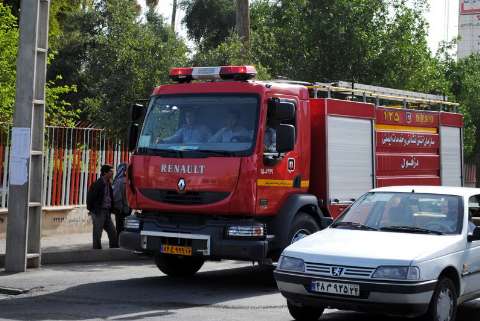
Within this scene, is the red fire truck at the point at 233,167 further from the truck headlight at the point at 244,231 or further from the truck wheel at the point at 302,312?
the truck wheel at the point at 302,312

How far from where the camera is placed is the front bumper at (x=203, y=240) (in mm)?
10133

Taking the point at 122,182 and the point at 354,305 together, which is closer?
the point at 354,305

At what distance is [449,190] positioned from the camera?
8867mm

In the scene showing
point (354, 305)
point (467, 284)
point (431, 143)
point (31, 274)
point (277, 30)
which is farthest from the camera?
point (277, 30)

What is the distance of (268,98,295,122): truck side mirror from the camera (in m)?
10.5

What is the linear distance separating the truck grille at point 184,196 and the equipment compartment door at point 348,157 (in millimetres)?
2043

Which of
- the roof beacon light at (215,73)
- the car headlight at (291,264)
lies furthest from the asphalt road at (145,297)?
the roof beacon light at (215,73)

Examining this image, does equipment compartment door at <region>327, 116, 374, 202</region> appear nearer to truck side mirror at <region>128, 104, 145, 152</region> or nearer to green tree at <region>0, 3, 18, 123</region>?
truck side mirror at <region>128, 104, 145, 152</region>

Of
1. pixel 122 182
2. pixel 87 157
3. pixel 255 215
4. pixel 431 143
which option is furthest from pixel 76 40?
pixel 255 215

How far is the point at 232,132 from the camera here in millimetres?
10469

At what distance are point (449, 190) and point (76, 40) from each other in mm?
24990

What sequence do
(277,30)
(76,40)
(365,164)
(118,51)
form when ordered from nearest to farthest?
(365,164) < (118,51) < (277,30) < (76,40)

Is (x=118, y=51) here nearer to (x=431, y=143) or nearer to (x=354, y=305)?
(x=431, y=143)

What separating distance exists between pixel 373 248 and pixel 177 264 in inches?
187
